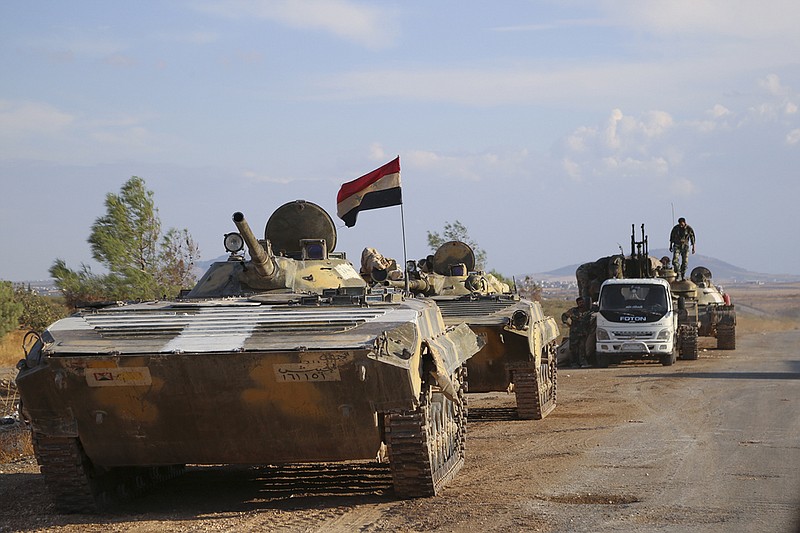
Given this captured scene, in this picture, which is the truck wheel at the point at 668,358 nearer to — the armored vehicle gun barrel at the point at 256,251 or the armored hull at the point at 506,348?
the armored hull at the point at 506,348

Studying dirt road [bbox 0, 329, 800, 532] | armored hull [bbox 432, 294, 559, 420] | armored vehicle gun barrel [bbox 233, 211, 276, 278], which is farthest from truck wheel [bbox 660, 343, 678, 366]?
armored vehicle gun barrel [bbox 233, 211, 276, 278]

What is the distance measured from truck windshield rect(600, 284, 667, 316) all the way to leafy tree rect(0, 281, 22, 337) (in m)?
16.4

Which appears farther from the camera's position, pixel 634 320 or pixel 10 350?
pixel 10 350

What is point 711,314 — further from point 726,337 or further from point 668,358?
point 668,358

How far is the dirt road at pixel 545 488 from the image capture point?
889 centimetres

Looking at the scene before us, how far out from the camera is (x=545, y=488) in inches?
403

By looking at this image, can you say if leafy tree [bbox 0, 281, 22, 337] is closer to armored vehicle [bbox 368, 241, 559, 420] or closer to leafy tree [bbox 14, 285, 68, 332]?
leafy tree [bbox 14, 285, 68, 332]

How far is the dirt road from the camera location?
8.89 m

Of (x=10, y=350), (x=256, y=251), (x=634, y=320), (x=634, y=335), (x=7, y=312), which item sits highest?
(x=256, y=251)

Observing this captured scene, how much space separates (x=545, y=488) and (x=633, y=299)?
1596cm

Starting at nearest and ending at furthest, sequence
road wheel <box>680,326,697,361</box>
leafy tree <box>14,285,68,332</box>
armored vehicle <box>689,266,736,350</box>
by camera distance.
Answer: road wheel <box>680,326,697,361</box>
armored vehicle <box>689,266,736,350</box>
leafy tree <box>14,285,68,332</box>

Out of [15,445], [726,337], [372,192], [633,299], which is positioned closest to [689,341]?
[633,299]

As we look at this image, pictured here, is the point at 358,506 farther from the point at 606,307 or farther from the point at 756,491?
the point at 606,307

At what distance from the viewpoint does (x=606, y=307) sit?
25.6 metres
